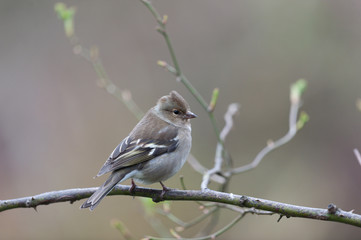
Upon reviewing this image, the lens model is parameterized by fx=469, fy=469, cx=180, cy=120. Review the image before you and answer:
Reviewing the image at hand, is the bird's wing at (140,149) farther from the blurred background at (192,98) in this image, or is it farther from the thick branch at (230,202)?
the blurred background at (192,98)

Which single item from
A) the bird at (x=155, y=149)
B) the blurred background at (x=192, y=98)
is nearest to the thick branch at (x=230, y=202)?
the bird at (x=155, y=149)

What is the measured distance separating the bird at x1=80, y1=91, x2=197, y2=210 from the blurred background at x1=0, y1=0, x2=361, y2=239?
2.98 metres

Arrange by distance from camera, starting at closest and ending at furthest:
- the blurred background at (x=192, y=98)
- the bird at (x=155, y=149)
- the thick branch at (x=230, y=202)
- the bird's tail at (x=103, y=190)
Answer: the thick branch at (x=230, y=202) → the bird's tail at (x=103, y=190) → the bird at (x=155, y=149) → the blurred background at (x=192, y=98)

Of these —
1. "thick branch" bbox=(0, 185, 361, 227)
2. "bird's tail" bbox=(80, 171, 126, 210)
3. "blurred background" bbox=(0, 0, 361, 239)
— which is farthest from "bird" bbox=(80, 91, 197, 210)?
"blurred background" bbox=(0, 0, 361, 239)

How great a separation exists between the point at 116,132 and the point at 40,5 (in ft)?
9.72

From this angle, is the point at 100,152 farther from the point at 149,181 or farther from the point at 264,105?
the point at 149,181

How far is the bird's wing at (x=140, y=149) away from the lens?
4.19 meters

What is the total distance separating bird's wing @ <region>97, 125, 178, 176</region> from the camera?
4.19 m

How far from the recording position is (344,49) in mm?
8180

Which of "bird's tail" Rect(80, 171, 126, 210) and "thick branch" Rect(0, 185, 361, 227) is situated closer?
"thick branch" Rect(0, 185, 361, 227)

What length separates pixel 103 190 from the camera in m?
3.60

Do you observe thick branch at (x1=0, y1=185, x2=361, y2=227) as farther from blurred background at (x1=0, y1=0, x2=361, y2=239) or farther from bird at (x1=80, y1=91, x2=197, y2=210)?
blurred background at (x1=0, y1=0, x2=361, y2=239)

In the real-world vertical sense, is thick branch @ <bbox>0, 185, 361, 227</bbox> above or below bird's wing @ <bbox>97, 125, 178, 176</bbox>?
below

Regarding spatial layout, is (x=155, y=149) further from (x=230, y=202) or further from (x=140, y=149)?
(x=230, y=202)
